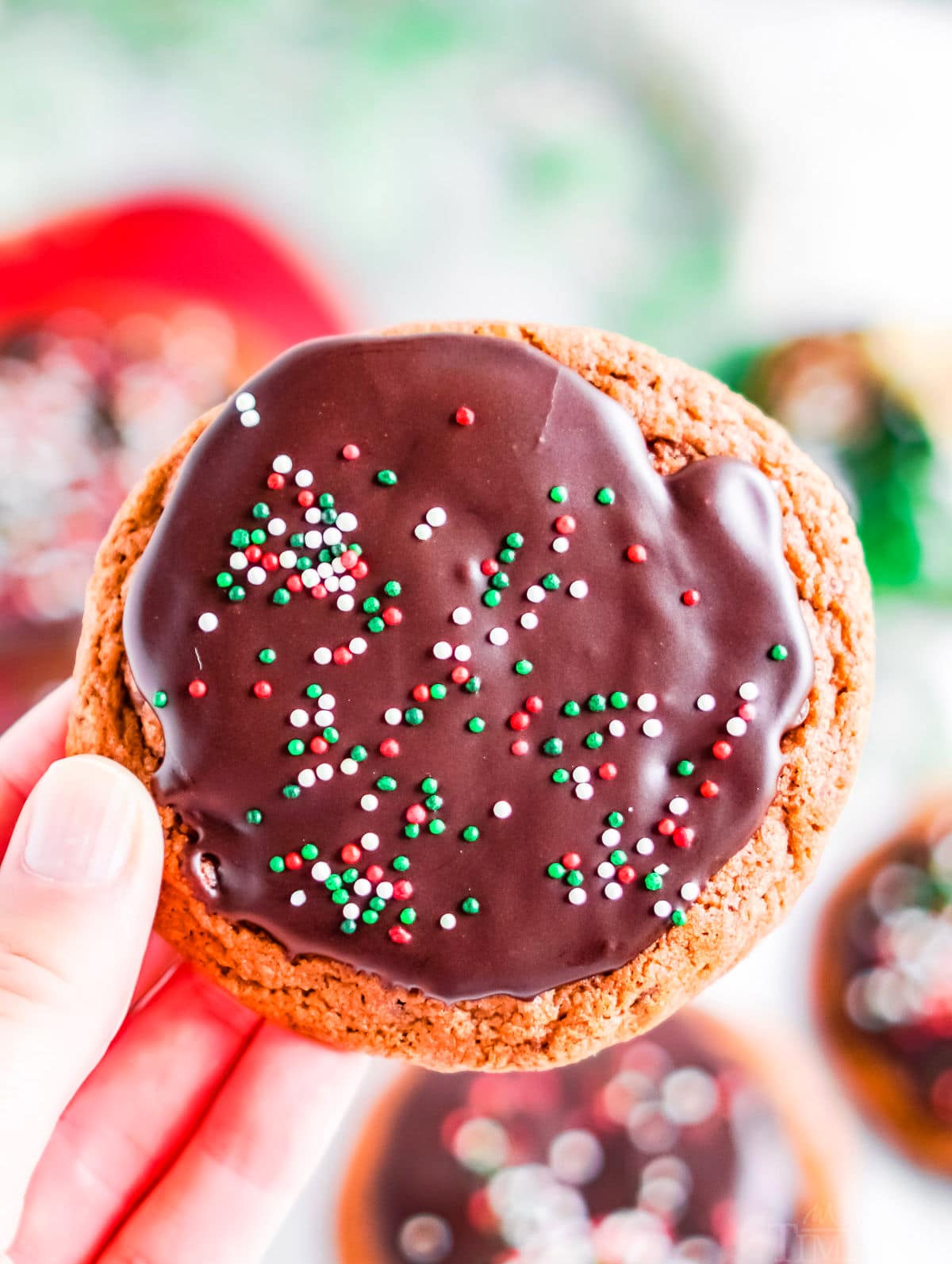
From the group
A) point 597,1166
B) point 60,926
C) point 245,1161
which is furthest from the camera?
point 597,1166

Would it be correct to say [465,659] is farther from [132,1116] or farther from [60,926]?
[132,1116]

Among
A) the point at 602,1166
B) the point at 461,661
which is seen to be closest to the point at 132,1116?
the point at 602,1166

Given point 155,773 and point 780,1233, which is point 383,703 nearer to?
point 155,773

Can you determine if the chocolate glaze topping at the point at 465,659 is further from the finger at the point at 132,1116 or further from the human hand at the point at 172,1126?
the finger at the point at 132,1116

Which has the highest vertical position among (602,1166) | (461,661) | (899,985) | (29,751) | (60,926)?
(461,661)

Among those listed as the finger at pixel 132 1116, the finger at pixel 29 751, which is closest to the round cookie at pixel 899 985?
the finger at pixel 132 1116

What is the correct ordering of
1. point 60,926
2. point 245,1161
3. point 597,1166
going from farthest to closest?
point 597,1166 → point 245,1161 → point 60,926

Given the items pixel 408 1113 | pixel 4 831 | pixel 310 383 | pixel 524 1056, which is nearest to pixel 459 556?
→ pixel 310 383
